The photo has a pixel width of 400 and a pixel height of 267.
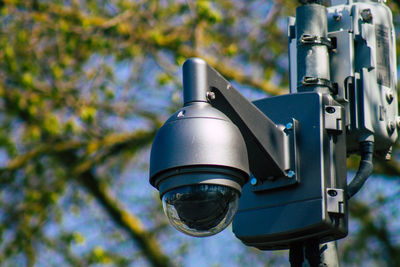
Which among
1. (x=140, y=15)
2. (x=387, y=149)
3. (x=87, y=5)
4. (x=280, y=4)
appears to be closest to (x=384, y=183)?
(x=280, y=4)

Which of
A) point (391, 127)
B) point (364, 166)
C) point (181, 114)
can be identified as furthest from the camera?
point (391, 127)

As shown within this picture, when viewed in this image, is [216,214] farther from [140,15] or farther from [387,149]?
[140,15]

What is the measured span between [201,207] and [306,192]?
0.35 metres

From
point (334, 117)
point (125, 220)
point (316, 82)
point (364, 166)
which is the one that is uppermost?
point (125, 220)

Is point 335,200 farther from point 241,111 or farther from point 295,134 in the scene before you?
point 241,111

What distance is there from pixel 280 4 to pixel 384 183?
1.70 meters

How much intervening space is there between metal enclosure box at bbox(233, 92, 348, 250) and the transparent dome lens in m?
0.22

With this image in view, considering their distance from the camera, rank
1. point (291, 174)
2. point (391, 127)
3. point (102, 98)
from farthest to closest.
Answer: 1. point (102, 98)
2. point (391, 127)
3. point (291, 174)

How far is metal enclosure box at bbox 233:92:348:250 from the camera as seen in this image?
8.50ft

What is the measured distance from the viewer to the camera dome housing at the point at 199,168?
7.96ft

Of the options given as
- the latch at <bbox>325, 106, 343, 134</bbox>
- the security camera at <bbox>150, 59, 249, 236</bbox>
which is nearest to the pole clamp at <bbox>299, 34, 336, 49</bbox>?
the latch at <bbox>325, 106, 343, 134</bbox>

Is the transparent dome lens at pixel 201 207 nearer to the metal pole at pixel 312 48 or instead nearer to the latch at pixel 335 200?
the latch at pixel 335 200

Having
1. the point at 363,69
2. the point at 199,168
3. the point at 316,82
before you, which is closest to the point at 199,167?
the point at 199,168

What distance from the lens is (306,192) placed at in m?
2.62
